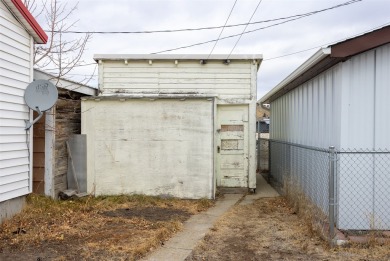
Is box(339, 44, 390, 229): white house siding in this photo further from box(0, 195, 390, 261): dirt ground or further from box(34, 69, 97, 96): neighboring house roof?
box(34, 69, 97, 96): neighboring house roof

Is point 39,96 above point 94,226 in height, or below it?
above

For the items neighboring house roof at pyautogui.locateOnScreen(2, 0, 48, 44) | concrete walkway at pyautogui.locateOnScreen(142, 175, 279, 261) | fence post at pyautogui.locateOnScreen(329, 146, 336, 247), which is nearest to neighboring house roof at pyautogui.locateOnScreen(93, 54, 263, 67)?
neighboring house roof at pyautogui.locateOnScreen(2, 0, 48, 44)

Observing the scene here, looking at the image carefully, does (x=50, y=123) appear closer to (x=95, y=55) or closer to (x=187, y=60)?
(x=95, y=55)

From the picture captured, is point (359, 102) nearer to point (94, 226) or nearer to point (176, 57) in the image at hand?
point (94, 226)

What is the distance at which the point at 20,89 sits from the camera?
762 centimetres

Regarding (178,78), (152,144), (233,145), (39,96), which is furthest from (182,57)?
(39,96)

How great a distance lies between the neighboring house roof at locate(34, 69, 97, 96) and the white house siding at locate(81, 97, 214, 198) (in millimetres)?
430

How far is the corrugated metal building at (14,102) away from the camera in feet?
23.2

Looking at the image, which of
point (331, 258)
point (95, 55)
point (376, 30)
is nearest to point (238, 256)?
point (331, 258)

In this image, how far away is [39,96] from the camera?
25.4ft

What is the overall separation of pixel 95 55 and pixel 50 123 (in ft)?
9.24

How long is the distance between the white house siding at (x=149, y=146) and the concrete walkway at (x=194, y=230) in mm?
805

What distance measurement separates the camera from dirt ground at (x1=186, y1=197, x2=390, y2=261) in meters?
5.51

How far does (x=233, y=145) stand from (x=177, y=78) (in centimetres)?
240
